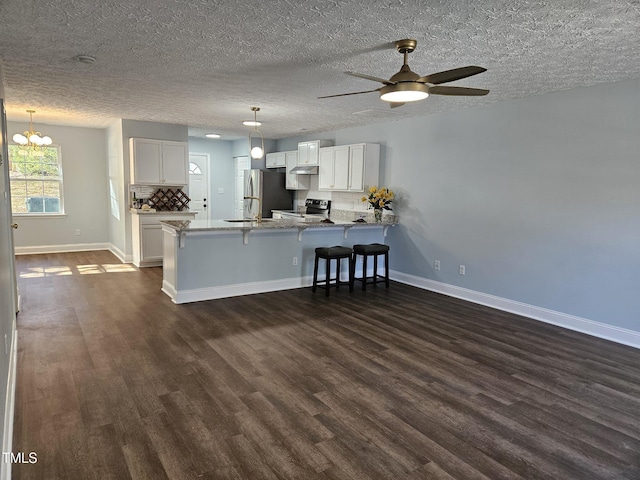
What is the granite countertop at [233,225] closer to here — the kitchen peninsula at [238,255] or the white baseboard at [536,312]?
the kitchen peninsula at [238,255]

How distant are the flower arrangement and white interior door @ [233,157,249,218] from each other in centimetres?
377

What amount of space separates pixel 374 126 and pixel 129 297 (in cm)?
425

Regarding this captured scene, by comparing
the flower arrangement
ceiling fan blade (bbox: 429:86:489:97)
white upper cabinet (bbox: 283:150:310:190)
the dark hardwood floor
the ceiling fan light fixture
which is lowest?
the dark hardwood floor

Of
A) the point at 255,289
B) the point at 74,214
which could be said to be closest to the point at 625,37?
the point at 255,289

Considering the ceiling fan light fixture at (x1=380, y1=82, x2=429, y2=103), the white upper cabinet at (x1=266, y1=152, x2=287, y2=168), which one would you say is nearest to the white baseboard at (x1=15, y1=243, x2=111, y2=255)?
the white upper cabinet at (x1=266, y1=152, x2=287, y2=168)

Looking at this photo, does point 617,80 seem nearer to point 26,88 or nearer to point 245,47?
point 245,47

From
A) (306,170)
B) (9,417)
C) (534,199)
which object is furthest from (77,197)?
(534,199)

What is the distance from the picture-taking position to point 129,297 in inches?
195

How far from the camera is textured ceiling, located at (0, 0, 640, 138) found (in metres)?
2.37

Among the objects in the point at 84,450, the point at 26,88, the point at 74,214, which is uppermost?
the point at 26,88

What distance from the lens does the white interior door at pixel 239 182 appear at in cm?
907

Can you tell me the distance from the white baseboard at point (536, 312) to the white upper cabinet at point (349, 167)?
159cm

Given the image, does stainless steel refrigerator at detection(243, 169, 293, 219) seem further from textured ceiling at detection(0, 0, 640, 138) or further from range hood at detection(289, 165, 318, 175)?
textured ceiling at detection(0, 0, 640, 138)

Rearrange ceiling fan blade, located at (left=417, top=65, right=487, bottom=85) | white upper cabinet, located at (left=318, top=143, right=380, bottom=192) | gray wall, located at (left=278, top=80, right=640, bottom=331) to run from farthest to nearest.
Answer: white upper cabinet, located at (left=318, top=143, right=380, bottom=192)
gray wall, located at (left=278, top=80, right=640, bottom=331)
ceiling fan blade, located at (left=417, top=65, right=487, bottom=85)
